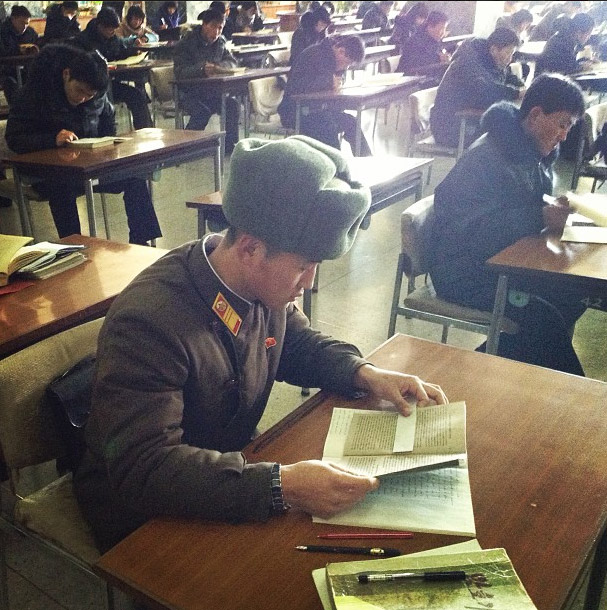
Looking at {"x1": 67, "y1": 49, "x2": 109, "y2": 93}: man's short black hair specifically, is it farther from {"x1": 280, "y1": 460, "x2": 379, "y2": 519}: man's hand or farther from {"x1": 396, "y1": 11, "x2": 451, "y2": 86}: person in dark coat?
{"x1": 396, "y1": 11, "x2": 451, "y2": 86}: person in dark coat

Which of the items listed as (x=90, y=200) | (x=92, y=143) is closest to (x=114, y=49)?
(x=92, y=143)

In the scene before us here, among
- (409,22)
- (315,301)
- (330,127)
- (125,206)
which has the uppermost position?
(409,22)

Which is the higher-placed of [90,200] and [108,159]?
[108,159]

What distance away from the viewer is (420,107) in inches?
180

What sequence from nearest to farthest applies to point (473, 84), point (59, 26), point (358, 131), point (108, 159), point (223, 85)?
point (108, 159)
point (473, 84)
point (358, 131)
point (223, 85)
point (59, 26)

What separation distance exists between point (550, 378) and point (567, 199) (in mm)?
1260

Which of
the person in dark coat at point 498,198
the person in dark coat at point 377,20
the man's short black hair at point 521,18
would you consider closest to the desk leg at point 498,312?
the person in dark coat at point 498,198

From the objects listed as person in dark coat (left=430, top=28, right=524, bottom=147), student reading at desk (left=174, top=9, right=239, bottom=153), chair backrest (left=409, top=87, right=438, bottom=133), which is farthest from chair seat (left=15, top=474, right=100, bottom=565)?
student reading at desk (left=174, top=9, right=239, bottom=153)

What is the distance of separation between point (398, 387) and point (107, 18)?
663 centimetres

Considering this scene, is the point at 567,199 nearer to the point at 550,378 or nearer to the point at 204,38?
the point at 550,378

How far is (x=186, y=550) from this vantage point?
875 millimetres

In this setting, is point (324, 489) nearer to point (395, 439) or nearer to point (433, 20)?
point (395, 439)

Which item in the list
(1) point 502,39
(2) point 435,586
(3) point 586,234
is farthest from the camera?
(1) point 502,39

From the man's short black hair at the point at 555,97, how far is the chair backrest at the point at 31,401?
1715 mm
